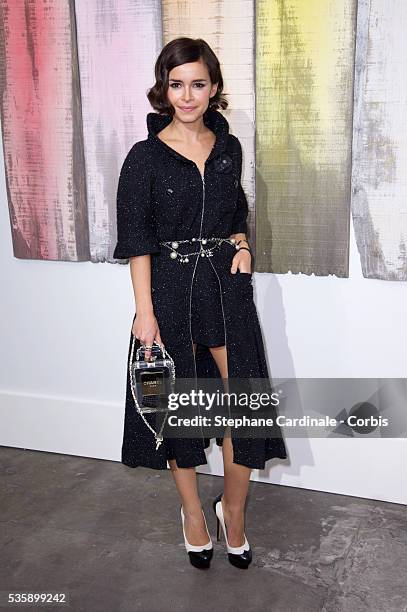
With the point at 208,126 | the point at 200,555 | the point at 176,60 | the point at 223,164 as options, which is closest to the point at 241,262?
the point at 223,164

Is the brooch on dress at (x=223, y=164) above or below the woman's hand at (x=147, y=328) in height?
above

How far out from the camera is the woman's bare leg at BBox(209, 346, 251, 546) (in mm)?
2137

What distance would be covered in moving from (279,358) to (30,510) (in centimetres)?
102

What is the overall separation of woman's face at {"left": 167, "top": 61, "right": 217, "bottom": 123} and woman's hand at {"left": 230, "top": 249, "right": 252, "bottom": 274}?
1.31 feet

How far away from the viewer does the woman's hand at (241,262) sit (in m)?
2.07

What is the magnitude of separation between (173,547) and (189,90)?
4.51 feet

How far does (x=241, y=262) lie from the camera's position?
2.08 metres

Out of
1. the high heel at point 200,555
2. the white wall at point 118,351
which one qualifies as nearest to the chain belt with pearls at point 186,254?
the white wall at point 118,351

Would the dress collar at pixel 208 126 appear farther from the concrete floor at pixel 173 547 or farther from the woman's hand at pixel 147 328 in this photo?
the concrete floor at pixel 173 547

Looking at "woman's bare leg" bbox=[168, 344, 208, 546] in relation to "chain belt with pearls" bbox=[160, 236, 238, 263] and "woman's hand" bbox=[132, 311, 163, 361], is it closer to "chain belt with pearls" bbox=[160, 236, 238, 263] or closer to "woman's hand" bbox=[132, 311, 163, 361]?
"woman's hand" bbox=[132, 311, 163, 361]

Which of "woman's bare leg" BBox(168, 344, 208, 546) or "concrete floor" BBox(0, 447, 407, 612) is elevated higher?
"woman's bare leg" BBox(168, 344, 208, 546)

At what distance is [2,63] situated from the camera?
2.70m

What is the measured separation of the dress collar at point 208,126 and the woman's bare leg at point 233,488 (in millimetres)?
569

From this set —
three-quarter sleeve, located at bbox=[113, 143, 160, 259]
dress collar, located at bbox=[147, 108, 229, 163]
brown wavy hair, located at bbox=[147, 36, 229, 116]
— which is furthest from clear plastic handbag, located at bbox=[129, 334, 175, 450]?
brown wavy hair, located at bbox=[147, 36, 229, 116]
